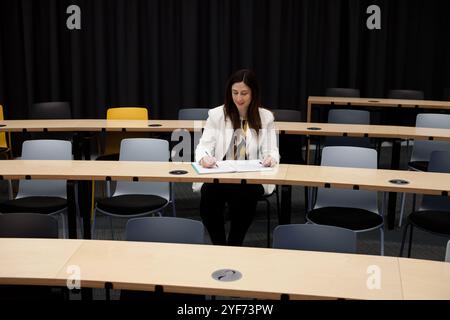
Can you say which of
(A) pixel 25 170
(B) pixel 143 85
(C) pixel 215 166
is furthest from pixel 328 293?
(B) pixel 143 85

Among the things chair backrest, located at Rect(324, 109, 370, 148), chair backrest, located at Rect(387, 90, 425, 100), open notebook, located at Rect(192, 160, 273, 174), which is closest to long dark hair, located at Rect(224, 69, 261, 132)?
open notebook, located at Rect(192, 160, 273, 174)

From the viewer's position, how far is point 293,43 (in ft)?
25.7

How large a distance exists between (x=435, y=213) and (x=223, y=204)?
1.45 m

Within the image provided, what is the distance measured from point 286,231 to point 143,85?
17.5ft

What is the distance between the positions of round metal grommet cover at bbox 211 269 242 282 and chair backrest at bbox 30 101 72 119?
4.31 metres

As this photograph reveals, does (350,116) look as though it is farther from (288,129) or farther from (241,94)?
(241,94)

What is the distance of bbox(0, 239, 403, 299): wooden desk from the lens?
2.05 meters

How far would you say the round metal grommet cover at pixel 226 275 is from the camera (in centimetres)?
214

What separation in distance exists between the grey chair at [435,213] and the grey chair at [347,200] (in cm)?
24

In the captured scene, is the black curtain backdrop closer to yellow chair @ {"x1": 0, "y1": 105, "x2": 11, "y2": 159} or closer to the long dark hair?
yellow chair @ {"x1": 0, "y1": 105, "x2": 11, "y2": 159}

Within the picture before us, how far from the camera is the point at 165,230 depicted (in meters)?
2.66

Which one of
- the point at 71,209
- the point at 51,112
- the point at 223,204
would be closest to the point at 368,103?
the point at 223,204

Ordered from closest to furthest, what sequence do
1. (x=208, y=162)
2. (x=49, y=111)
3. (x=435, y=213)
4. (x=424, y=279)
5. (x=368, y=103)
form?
(x=424, y=279), (x=208, y=162), (x=435, y=213), (x=49, y=111), (x=368, y=103)

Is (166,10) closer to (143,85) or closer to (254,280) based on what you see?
(143,85)
